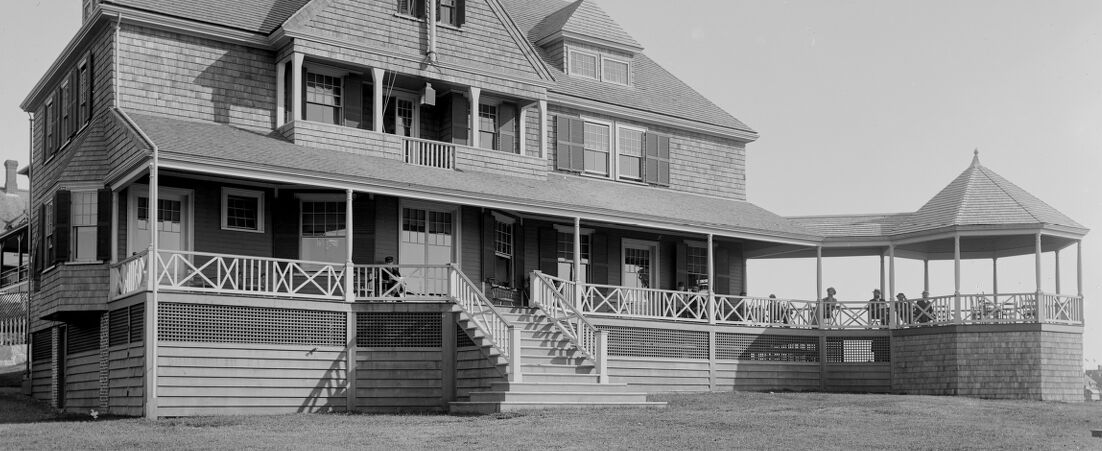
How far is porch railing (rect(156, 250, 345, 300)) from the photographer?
1010 inches

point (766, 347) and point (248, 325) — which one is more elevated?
point (248, 325)

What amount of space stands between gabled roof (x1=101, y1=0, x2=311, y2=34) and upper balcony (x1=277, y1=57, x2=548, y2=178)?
1279 mm

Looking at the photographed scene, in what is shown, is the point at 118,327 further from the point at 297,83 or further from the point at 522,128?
the point at 522,128

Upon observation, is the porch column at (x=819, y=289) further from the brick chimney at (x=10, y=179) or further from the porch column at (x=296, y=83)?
the brick chimney at (x=10, y=179)

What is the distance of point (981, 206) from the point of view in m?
34.2

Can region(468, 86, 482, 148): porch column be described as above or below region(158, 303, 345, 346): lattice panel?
above

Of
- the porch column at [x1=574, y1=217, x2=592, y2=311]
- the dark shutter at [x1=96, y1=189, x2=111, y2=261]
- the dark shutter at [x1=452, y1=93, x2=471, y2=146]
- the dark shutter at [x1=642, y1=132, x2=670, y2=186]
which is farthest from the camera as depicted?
the dark shutter at [x1=642, y1=132, x2=670, y2=186]

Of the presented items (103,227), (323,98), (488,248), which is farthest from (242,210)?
(488,248)

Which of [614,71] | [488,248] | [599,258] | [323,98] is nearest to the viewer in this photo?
[323,98]

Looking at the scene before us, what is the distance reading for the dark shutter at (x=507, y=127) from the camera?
33312 millimetres

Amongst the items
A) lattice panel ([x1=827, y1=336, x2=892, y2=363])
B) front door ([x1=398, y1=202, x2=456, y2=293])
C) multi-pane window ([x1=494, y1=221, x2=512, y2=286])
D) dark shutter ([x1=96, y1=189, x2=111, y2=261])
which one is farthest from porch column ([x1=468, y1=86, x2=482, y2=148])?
Result: lattice panel ([x1=827, y1=336, x2=892, y2=363])

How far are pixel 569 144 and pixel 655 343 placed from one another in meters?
6.11

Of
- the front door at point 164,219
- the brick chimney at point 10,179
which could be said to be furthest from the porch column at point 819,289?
the brick chimney at point 10,179

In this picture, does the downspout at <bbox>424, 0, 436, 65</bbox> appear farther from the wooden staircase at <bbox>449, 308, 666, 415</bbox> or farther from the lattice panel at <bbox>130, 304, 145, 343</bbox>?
the lattice panel at <bbox>130, 304, 145, 343</bbox>
